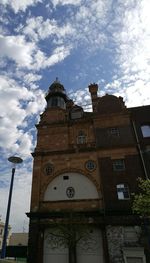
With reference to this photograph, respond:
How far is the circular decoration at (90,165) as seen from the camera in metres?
23.2

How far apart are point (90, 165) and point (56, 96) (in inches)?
495

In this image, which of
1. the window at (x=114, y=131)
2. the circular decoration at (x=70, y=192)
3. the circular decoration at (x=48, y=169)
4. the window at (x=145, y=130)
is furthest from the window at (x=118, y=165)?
the circular decoration at (x=48, y=169)

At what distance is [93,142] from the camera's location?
2492cm

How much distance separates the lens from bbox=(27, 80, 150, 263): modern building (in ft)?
62.0

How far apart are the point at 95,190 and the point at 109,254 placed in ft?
19.4

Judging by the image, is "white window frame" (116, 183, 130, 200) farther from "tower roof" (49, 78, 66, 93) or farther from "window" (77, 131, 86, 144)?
"tower roof" (49, 78, 66, 93)

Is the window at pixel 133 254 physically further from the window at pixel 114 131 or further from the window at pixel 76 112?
the window at pixel 76 112

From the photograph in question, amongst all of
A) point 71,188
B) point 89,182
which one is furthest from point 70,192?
point 89,182

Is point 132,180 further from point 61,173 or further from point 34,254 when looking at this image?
point 34,254

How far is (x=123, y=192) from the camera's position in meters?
21.1

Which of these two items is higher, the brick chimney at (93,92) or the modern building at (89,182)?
the brick chimney at (93,92)

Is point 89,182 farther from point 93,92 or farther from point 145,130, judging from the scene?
point 93,92

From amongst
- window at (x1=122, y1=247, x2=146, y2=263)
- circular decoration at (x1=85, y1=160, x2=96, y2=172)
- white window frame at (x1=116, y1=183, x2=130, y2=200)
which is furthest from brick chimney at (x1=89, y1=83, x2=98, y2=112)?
window at (x1=122, y1=247, x2=146, y2=263)

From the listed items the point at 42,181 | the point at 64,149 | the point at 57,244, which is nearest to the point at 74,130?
the point at 64,149
